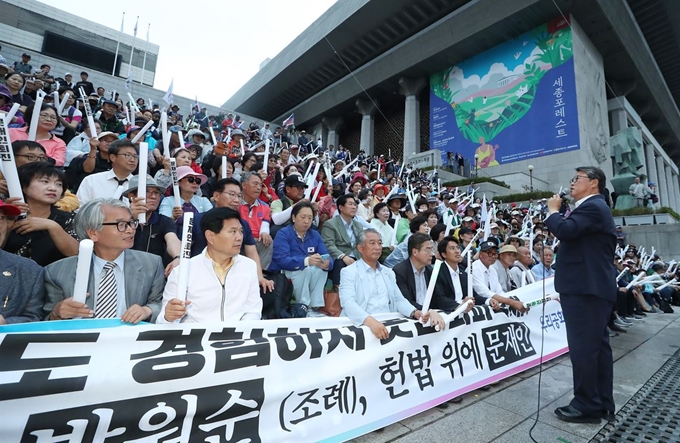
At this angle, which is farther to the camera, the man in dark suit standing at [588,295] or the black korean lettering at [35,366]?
the man in dark suit standing at [588,295]

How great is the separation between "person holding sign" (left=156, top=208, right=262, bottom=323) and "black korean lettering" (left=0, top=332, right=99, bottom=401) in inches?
25.5

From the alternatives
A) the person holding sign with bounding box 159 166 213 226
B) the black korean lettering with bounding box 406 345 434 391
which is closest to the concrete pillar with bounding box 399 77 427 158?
the person holding sign with bounding box 159 166 213 226

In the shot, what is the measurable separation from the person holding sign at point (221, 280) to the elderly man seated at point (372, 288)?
2.97 ft

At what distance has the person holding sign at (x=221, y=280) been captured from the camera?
232 cm

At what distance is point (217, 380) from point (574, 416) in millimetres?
2744

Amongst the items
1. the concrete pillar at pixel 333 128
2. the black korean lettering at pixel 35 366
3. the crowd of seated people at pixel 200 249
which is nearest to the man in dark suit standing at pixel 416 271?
the crowd of seated people at pixel 200 249

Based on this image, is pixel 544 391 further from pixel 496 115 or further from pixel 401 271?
pixel 496 115

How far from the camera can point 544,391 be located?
3.35 meters

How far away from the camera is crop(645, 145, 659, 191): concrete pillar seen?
97.6 ft

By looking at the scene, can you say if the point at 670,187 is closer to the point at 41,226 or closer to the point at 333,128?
the point at 333,128

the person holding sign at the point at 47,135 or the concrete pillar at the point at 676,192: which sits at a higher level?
the concrete pillar at the point at 676,192

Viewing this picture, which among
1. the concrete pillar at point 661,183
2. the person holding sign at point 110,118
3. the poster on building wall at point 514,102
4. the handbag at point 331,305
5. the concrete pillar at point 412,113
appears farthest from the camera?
the concrete pillar at point 661,183

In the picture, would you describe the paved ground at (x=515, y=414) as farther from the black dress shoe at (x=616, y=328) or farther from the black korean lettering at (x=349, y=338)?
the black dress shoe at (x=616, y=328)

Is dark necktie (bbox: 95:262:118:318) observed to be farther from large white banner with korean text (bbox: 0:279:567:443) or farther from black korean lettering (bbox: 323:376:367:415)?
black korean lettering (bbox: 323:376:367:415)
